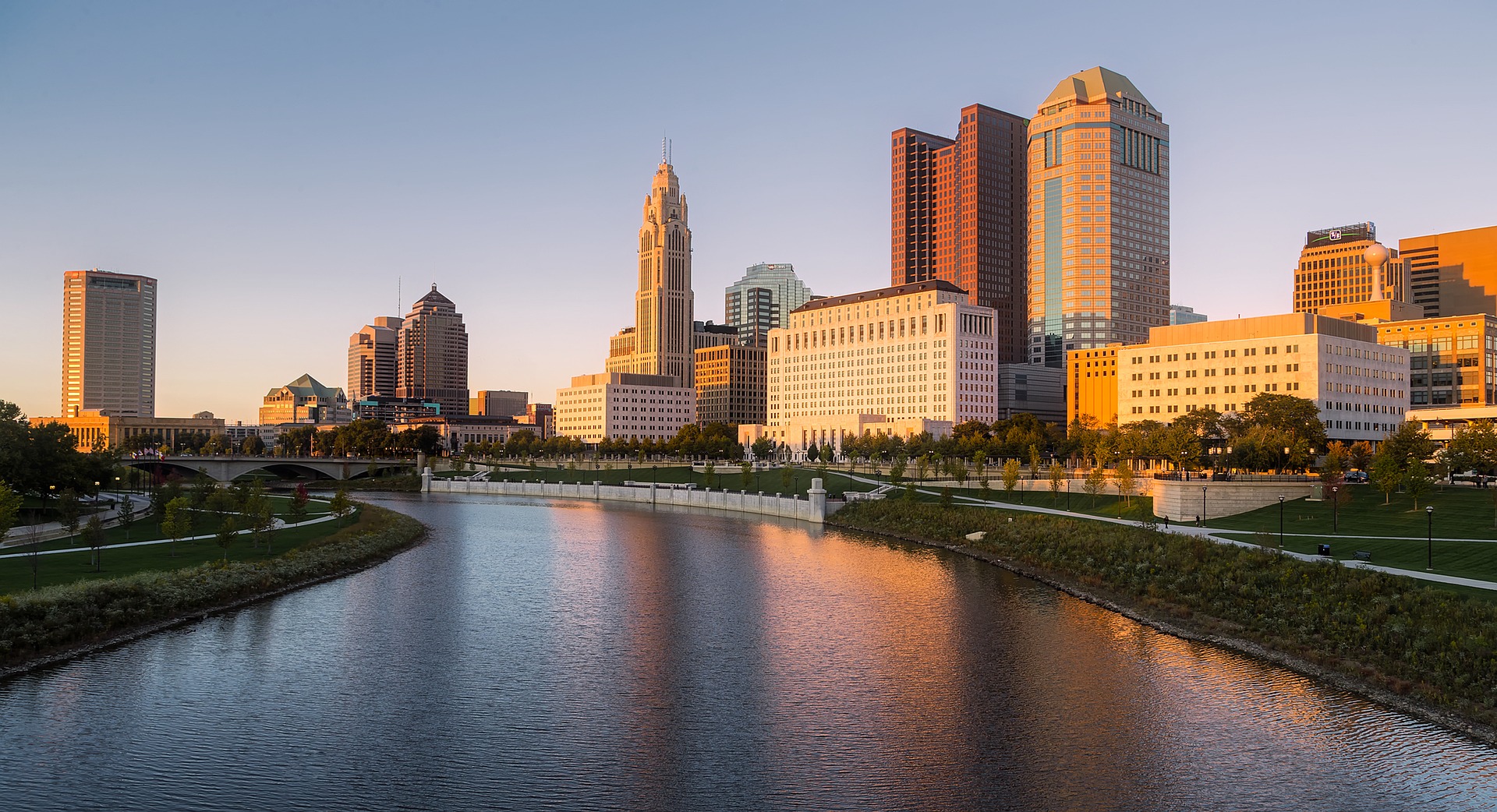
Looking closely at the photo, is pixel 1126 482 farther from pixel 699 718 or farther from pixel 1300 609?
pixel 699 718

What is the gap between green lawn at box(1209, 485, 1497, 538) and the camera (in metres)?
66.4

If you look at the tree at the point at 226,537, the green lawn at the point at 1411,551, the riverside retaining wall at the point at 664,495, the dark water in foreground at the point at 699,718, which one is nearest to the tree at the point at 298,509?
the tree at the point at 226,537

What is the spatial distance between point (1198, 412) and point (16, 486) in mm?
137025

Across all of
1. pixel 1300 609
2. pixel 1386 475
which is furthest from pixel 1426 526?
pixel 1300 609

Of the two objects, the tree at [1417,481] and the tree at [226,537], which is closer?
the tree at [226,537]

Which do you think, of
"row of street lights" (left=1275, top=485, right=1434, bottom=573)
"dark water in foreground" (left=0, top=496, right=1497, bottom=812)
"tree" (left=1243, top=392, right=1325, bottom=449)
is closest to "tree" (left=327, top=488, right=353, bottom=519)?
"dark water in foreground" (left=0, top=496, right=1497, bottom=812)

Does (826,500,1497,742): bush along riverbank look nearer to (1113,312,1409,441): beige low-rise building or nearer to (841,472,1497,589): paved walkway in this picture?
(841,472,1497,589): paved walkway

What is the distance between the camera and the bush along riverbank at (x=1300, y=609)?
37188mm

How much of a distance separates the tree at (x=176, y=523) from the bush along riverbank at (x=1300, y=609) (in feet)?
182

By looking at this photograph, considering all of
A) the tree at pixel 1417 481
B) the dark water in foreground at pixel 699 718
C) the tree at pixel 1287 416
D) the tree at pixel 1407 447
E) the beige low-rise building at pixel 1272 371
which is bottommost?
the dark water in foreground at pixel 699 718

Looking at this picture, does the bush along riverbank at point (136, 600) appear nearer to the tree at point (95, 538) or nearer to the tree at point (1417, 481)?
the tree at point (95, 538)

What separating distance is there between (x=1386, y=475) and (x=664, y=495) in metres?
95.3

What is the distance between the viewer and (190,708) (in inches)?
1400

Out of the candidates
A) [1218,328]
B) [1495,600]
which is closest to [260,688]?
[1495,600]
